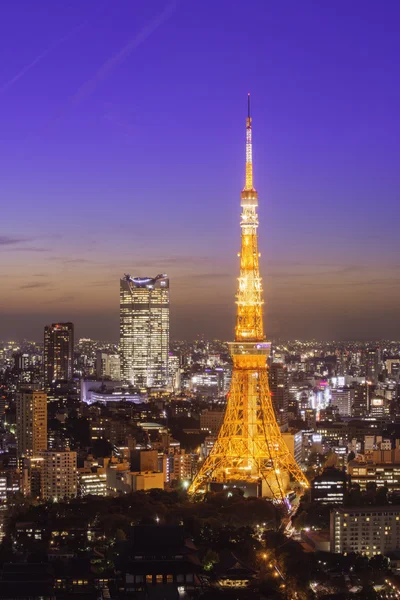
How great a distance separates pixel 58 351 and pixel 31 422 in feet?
68.4

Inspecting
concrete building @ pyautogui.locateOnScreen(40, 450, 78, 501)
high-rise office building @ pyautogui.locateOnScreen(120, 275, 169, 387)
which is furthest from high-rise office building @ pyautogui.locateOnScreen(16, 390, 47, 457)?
high-rise office building @ pyautogui.locateOnScreen(120, 275, 169, 387)

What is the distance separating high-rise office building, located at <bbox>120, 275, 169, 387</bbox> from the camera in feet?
174

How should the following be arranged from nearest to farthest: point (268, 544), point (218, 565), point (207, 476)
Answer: point (218, 565), point (268, 544), point (207, 476)

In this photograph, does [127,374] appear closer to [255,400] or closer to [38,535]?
[255,400]

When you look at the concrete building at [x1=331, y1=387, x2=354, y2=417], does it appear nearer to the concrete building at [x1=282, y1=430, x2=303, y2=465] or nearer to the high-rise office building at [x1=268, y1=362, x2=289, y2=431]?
the high-rise office building at [x1=268, y1=362, x2=289, y2=431]

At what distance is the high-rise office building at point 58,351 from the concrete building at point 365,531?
1235 inches

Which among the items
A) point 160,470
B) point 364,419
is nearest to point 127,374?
point 364,419

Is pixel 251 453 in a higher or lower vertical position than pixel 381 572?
higher

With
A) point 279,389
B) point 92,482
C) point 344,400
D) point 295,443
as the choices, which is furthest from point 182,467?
point 344,400

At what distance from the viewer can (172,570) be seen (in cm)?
1457

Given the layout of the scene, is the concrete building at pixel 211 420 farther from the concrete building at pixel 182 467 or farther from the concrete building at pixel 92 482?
the concrete building at pixel 92 482

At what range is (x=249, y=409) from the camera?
69.9 feet

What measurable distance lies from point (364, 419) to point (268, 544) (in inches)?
804

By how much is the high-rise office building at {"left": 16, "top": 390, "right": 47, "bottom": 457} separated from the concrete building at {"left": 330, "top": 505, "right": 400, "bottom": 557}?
10.9 m
